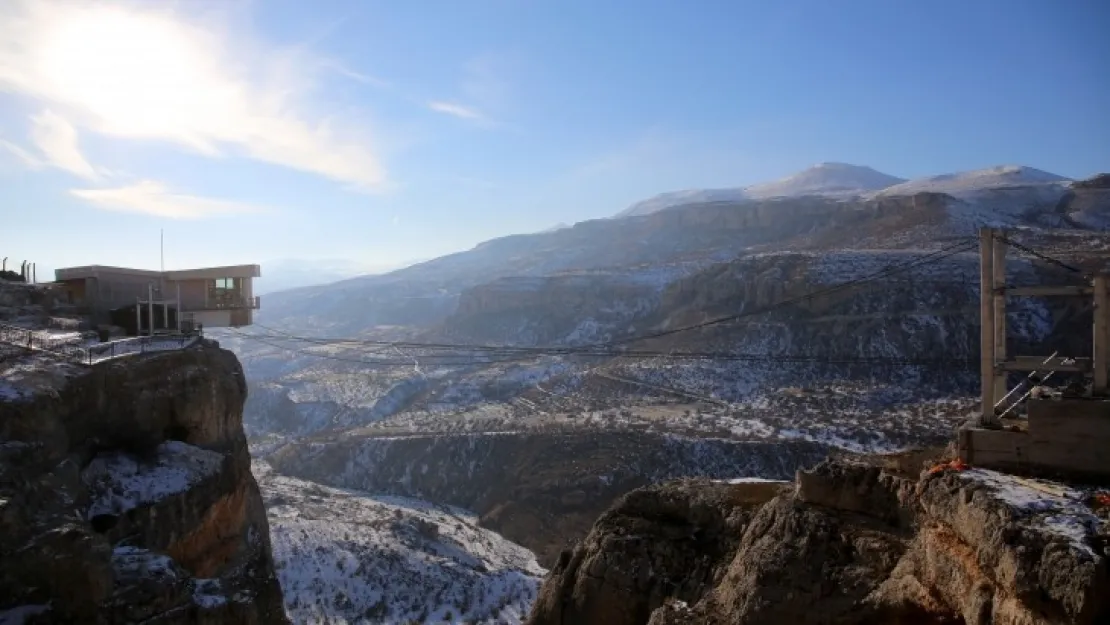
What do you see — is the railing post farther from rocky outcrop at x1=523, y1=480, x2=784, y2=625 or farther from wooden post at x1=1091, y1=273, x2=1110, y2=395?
rocky outcrop at x1=523, y1=480, x2=784, y2=625

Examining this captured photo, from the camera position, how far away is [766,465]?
151 feet

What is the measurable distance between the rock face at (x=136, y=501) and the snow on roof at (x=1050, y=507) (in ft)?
47.9

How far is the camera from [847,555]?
40.0ft

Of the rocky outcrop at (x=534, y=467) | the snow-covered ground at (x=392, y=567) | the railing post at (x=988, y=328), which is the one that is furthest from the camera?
the rocky outcrop at (x=534, y=467)

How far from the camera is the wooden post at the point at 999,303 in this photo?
12.7 meters

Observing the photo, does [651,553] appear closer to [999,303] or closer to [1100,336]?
[999,303]

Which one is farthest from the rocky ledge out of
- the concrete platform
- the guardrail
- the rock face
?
the guardrail

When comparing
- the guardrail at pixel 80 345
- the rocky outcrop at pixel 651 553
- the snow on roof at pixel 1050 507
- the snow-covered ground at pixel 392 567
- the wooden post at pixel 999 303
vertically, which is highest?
the wooden post at pixel 999 303

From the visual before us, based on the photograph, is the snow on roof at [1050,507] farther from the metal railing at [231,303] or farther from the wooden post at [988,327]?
the metal railing at [231,303]

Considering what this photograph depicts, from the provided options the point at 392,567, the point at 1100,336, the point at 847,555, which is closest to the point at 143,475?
the point at 847,555

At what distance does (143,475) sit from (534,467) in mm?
37159

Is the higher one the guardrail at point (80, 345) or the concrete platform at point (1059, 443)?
Result: the guardrail at point (80, 345)

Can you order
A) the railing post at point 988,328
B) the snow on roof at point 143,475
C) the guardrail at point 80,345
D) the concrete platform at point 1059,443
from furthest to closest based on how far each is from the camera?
the guardrail at point 80,345 < the snow on roof at point 143,475 < the railing post at point 988,328 < the concrete platform at point 1059,443

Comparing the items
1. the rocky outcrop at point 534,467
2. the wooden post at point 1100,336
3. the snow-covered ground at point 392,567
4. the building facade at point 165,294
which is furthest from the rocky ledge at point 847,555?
the rocky outcrop at point 534,467
